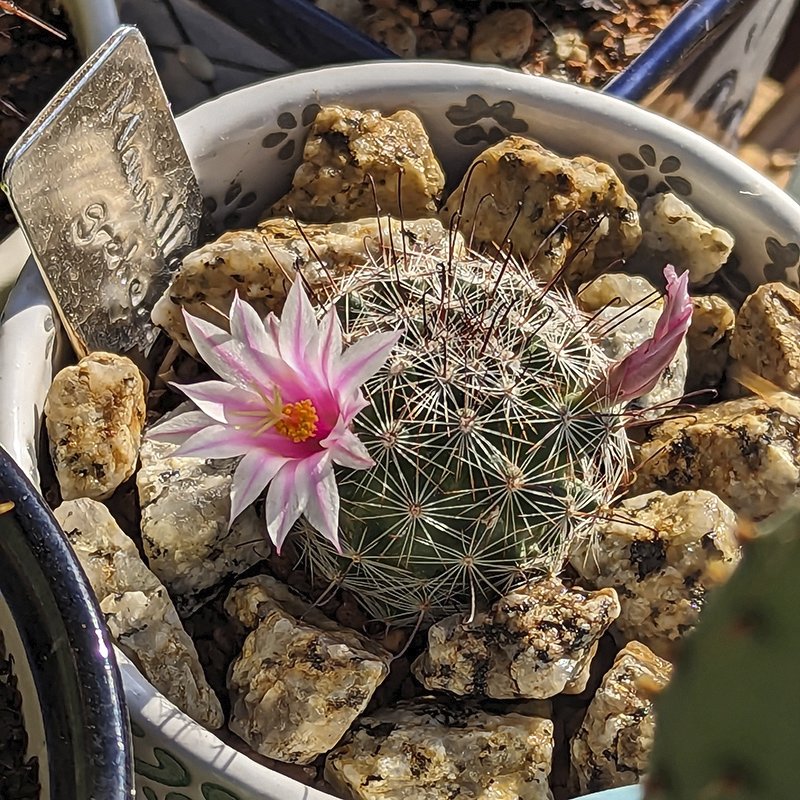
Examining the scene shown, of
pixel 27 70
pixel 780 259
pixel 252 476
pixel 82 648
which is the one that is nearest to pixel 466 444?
pixel 252 476

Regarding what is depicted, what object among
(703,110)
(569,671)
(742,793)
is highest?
(742,793)

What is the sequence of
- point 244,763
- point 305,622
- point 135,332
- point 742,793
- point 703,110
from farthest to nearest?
1. point 703,110
2. point 135,332
3. point 305,622
4. point 244,763
5. point 742,793

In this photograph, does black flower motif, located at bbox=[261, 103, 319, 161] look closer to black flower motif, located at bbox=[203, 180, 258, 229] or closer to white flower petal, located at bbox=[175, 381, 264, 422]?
black flower motif, located at bbox=[203, 180, 258, 229]

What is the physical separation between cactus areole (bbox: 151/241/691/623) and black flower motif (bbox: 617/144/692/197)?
208mm

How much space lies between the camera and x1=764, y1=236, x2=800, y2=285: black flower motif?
0.86 m

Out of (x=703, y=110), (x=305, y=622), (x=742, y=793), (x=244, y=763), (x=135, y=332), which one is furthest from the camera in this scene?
(x=703, y=110)

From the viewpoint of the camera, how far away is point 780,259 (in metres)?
0.87

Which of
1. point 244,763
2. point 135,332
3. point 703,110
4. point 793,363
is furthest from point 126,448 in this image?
point 703,110

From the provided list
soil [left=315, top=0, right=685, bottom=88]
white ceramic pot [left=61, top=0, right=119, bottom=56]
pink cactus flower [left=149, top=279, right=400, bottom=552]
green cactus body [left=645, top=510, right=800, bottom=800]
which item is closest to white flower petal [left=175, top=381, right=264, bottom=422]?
pink cactus flower [left=149, top=279, right=400, bottom=552]

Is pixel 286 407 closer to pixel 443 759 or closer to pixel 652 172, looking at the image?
pixel 443 759

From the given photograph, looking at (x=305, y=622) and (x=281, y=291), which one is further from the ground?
(x=281, y=291)

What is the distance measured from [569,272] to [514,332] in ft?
0.72

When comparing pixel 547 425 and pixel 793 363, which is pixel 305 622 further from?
pixel 793 363

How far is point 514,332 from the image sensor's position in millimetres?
701
